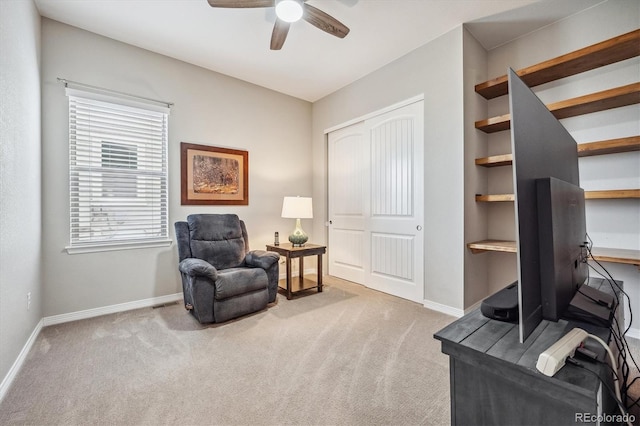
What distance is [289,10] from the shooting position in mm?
2102

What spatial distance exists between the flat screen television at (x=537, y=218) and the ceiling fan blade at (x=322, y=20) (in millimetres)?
1891

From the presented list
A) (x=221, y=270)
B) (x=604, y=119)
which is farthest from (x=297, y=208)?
(x=604, y=119)

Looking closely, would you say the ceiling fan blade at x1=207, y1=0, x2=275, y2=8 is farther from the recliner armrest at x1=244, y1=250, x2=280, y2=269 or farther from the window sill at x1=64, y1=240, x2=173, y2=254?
the window sill at x1=64, y1=240, x2=173, y2=254

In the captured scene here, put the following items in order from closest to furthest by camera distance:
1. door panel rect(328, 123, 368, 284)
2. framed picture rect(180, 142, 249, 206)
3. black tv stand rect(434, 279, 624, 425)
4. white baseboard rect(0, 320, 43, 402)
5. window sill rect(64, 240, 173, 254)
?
black tv stand rect(434, 279, 624, 425)
white baseboard rect(0, 320, 43, 402)
window sill rect(64, 240, 173, 254)
framed picture rect(180, 142, 249, 206)
door panel rect(328, 123, 368, 284)

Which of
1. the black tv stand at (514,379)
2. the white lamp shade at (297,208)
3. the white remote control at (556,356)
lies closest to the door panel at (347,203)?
the white lamp shade at (297,208)

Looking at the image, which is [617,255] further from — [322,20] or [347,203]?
[322,20]

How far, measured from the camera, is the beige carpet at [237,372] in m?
1.46

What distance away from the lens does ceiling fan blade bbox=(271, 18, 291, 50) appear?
2.33 m

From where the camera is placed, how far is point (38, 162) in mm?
2443

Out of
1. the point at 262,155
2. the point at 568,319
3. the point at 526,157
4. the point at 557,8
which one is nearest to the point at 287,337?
the point at 568,319

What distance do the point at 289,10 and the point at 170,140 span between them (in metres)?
2.02

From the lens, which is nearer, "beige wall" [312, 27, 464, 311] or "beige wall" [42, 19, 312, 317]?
"beige wall" [42, 19, 312, 317]

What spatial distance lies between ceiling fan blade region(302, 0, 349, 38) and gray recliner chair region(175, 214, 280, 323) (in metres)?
2.18

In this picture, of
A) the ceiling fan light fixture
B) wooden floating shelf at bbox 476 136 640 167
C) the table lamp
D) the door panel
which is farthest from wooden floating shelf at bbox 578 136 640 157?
the table lamp
